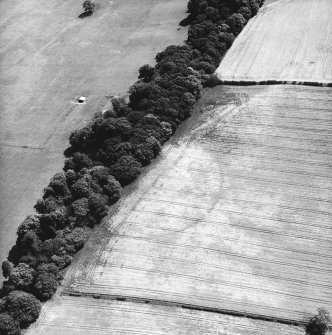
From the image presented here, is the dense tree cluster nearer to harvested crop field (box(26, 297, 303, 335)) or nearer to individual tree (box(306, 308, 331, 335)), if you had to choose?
harvested crop field (box(26, 297, 303, 335))

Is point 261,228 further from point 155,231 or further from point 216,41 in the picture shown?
point 216,41

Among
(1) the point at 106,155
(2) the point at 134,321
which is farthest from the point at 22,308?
(1) the point at 106,155

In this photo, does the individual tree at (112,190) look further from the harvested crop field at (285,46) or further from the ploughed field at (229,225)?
the harvested crop field at (285,46)

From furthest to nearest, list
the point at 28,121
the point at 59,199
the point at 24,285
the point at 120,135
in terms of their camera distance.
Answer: the point at 28,121
the point at 120,135
the point at 59,199
the point at 24,285

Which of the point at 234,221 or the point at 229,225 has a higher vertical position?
the point at 234,221

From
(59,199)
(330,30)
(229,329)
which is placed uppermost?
(330,30)

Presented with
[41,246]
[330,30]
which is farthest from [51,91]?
[330,30]

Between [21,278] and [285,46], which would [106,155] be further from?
[285,46]
